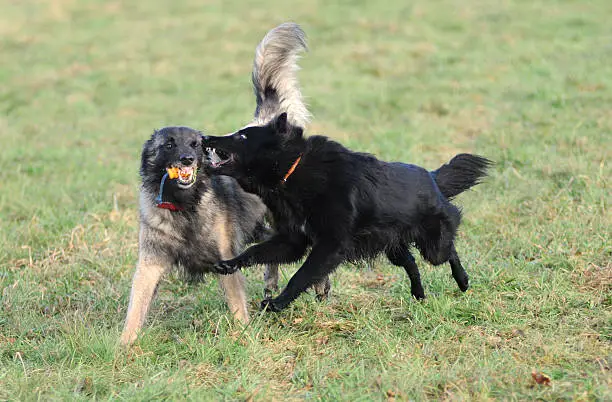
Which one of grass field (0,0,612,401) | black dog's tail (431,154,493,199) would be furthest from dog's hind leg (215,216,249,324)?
black dog's tail (431,154,493,199)

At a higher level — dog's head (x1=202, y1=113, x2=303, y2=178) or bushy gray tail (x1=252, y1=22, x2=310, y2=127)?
bushy gray tail (x1=252, y1=22, x2=310, y2=127)

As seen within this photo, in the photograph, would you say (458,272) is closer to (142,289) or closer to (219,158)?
(219,158)

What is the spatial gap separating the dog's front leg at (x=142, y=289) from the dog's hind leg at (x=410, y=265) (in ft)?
5.36

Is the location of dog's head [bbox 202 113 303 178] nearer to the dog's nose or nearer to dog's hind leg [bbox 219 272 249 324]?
the dog's nose

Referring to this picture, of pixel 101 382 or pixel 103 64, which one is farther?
pixel 103 64

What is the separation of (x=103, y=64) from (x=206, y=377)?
489 inches

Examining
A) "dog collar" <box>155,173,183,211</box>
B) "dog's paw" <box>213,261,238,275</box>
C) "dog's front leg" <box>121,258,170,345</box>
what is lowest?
"dog's front leg" <box>121,258,170,345</box>

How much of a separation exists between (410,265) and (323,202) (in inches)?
38.6

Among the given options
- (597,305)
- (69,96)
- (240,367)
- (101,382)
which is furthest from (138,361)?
(69,96)

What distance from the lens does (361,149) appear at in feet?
31.2

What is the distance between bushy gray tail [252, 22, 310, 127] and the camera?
6.25 m

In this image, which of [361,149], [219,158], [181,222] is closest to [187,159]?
[219,158]

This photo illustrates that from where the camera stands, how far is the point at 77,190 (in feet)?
28.1

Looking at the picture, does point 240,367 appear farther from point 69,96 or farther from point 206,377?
point 69,96
